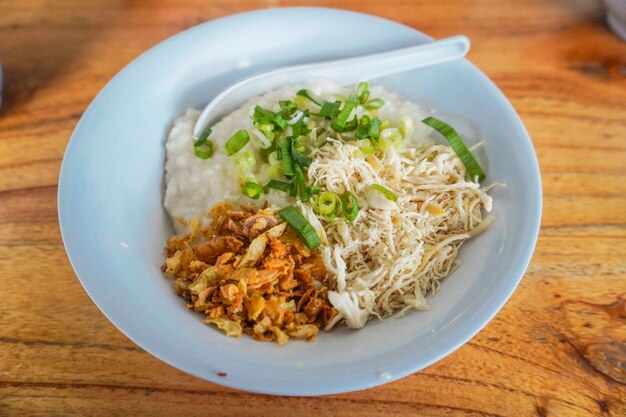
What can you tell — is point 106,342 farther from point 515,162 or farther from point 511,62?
point 511,62

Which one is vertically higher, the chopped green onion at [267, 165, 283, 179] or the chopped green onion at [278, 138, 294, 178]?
the chopped green onion at [278, 138, 294, 178]

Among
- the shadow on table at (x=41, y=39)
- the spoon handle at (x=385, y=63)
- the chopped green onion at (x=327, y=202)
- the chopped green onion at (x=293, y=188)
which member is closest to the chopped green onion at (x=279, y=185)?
the chopped green onion at (x=293, y=188)

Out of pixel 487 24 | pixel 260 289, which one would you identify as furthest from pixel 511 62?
pixel 260 289

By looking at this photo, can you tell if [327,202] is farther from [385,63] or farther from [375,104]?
[385,63]

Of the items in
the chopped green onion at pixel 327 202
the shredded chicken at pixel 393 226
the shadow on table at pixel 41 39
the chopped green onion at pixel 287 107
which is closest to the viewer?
the shredded chicken at pixel 393 226

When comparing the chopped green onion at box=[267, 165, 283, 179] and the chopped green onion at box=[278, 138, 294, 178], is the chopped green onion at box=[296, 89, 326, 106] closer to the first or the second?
the chopped green onion at box=[278, 138, 294, 178]

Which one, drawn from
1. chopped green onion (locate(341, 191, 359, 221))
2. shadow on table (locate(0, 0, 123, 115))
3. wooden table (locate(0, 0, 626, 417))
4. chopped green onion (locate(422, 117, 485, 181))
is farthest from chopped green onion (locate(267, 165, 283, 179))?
shadow on table (locate(0, 0, 123, 115))

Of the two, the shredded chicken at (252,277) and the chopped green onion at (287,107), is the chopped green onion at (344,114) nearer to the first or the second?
the chopped green onion at (287,107)
